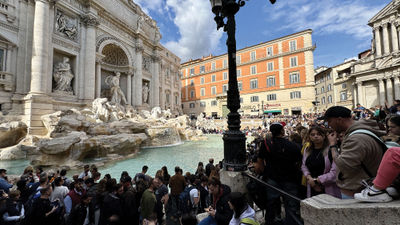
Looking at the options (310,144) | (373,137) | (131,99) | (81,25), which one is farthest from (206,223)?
(131,99)

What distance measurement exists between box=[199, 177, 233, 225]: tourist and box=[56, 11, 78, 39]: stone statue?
18.0m

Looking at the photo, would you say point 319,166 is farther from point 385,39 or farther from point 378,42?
point 378,42

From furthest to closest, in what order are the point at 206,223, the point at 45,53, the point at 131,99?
the point at 131,99 → the point at 45,53 → the point at 206,223

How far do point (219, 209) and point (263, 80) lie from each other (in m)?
32.4

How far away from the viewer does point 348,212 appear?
1265 millimetres

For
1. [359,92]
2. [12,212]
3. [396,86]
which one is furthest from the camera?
[359,92]

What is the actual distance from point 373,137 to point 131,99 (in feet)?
72.1

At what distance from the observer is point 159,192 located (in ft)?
11.0

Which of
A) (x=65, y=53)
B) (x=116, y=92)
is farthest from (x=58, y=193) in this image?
(x=116, y=92)

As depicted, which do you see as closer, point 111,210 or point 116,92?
point 111,210

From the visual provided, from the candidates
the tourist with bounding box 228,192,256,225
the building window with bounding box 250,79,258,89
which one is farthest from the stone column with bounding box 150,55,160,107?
the tourist with bounding box 228,192,256,225

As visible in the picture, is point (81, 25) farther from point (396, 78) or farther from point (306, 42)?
point (396, 78)

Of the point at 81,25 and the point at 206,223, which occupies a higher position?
the point at 81,25

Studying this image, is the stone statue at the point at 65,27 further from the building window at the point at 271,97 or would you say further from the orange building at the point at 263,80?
the building window at the point at 271,97
